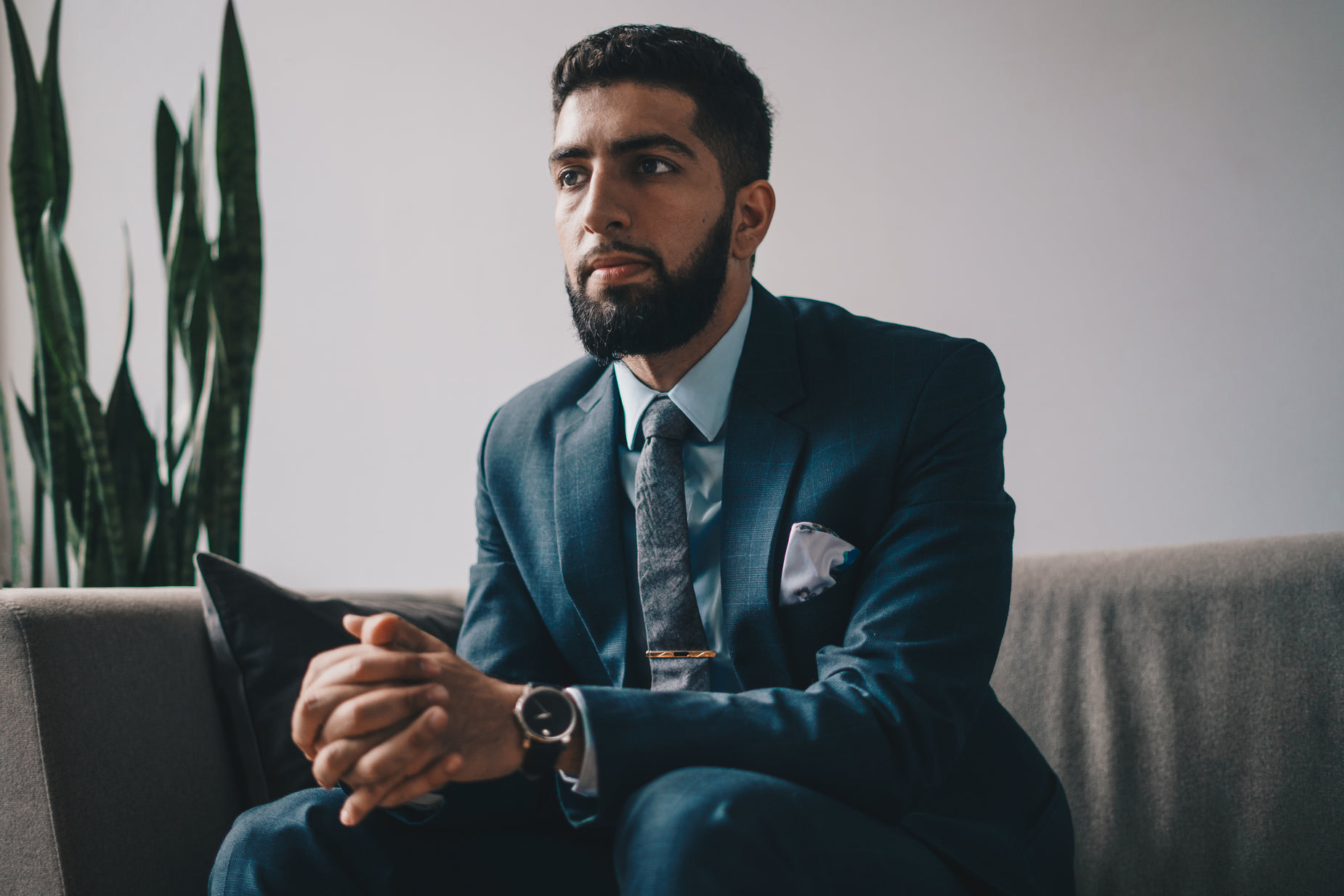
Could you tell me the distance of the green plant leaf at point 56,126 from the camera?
1.87 metres

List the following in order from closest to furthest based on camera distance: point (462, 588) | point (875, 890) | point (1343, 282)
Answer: point (875, 890)
point (1343, 282)
point (462, 588)

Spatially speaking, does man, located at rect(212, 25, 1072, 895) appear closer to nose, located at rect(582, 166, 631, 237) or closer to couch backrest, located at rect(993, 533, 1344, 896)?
nose, located at rect(582, 166, 631, 237)

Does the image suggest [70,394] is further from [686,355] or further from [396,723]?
[396,723]

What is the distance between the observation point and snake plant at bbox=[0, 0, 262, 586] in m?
1.81

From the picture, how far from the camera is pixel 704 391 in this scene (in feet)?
4.09

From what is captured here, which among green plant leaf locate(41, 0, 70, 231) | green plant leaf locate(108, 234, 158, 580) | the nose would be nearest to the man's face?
the nose

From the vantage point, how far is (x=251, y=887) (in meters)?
0.91

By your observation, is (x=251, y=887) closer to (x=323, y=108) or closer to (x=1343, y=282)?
(x=1343, y=282)

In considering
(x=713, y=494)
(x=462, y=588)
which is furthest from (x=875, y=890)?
(x=462, y=588)

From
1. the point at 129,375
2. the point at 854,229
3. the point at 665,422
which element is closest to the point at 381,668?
the point at 665,422

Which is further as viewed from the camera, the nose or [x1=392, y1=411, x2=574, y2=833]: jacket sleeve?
the nose

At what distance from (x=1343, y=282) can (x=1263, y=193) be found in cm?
22

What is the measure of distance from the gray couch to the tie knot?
683 mm

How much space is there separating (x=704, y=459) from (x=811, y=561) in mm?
233
